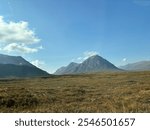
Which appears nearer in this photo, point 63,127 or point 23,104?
point 63,127

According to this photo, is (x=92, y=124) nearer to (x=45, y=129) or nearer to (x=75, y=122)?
(x=75, y=122)

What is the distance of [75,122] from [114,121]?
0.87 meters

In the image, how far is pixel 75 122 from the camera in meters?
7.08

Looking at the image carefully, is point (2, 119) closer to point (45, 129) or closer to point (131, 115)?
point (45, 129)

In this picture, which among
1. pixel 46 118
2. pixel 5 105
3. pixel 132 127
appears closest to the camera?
pixel 132 127

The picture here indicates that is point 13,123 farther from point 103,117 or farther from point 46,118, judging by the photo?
point 103,117

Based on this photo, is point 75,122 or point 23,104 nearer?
point 75,122

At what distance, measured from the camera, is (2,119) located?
7.53 meters

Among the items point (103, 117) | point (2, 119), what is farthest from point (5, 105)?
point (103, 117)

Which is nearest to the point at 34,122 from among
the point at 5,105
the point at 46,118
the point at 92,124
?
the point at 46,118

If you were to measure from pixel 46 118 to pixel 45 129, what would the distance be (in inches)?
14.9

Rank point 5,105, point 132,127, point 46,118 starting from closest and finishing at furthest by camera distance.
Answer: point 132,127 → point 46,118 → point 5,105

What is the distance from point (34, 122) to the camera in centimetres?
721

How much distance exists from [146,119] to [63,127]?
1860 millimetres
